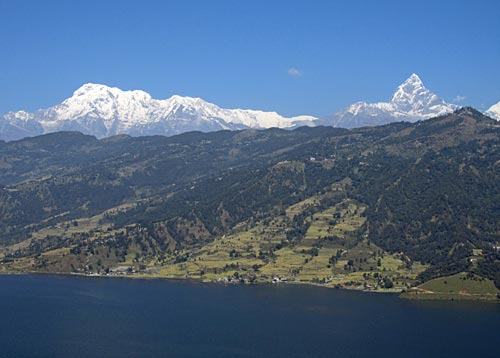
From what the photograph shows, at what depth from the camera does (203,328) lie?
620 ft

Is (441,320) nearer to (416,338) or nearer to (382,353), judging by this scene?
(416,338)

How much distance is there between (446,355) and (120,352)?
2587 inches

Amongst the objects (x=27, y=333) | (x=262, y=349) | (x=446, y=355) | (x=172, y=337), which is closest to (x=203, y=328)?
(x=172, y=337)

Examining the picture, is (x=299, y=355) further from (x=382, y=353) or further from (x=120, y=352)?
(x=120, y=352)

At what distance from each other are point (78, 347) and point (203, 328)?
3199 centimetres

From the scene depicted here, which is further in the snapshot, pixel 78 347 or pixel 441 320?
pixel 441 320

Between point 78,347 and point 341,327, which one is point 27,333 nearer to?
point 78,347

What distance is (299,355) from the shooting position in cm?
16238

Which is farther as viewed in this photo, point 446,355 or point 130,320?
point 130,320

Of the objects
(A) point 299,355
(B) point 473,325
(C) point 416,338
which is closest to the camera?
(A) point 299,355

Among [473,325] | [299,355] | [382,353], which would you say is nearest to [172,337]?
[299,355]

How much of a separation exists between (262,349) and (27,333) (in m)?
55.0

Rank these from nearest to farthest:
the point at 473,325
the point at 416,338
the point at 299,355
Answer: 1. the point at 299,355
2. the point at 416,338
3. the point at 473,325

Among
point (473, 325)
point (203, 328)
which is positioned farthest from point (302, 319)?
point (473, 325)
